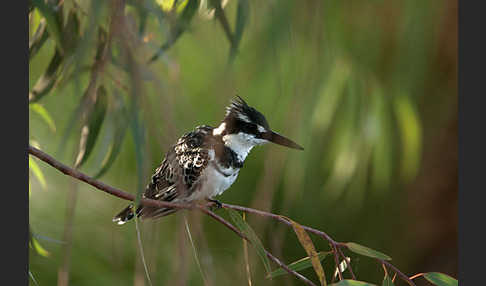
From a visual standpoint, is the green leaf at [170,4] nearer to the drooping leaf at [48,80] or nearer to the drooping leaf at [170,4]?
the drooping leaf at [170,4]

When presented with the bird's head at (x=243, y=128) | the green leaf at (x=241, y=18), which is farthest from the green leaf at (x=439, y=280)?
the green leaf at (x=241, y=18)

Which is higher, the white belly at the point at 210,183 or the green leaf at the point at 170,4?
the green leaf at the point at 170,4

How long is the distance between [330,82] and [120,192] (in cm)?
63

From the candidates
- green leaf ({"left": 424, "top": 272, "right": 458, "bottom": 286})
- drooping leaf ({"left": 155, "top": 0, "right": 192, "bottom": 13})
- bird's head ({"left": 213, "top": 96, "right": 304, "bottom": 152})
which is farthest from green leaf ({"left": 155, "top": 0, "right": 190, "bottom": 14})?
green leaf ({"left": 424, "top": 272, "right": 458, "bottom": 286})

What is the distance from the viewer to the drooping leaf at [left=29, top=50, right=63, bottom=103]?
1.04m

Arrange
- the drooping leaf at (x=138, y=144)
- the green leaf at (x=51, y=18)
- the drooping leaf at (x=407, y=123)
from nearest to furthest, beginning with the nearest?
1. the drooping leaf at (x=138, y=144)
2. the green leaf at (x=51, y=18)
3. the drooping leaf at (x=407, y=123)

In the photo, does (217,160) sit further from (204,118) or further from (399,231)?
(399,231)

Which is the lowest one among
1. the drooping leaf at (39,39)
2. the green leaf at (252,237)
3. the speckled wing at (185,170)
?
the green leaf at (252,237)

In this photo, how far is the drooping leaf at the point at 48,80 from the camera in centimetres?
104

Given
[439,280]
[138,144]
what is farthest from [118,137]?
[439,280]

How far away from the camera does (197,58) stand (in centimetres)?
189

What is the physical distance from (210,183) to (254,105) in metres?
0.45

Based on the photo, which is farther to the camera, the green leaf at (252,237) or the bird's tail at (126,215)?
the bird's tail at (126,215)

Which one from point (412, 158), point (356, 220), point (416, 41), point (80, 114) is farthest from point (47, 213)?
point (80, 114)
